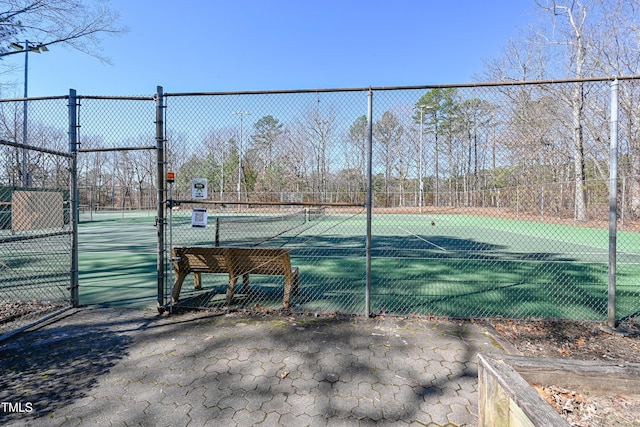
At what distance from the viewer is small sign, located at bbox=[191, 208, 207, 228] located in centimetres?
404

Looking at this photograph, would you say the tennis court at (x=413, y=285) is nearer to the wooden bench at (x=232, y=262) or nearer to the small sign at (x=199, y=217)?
the small sign at (x=199, y=217)

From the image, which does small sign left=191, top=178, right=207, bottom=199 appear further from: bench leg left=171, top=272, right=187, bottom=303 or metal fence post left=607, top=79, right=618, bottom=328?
metal fence post left=607, top=79, right=618, bottom=328

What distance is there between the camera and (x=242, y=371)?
2.84m

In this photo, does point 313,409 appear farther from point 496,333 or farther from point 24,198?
point 24,198

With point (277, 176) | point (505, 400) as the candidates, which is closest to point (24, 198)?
point (277, 176)

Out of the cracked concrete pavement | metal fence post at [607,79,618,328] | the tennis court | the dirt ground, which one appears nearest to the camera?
the dirt ground

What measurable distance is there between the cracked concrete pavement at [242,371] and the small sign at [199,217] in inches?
47.3

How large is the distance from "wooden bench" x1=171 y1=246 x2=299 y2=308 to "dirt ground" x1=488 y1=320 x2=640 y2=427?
2.74m

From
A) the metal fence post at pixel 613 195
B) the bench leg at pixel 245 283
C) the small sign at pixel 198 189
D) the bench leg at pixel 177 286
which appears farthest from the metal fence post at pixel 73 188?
the metal fence post at pixel 613 195

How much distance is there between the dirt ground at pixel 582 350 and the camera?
1927 mm

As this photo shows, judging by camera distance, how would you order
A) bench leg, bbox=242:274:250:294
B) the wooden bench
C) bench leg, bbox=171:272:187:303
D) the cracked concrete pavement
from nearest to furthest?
the cracked concrete pavement → the wooden bench → bench leg, bbox=171:272:187:303 → bench leg, bbox=242:274:250:294

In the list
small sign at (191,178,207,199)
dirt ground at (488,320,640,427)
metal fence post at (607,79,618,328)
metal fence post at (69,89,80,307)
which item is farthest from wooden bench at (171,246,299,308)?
metal fence post at (607,79,618,328)

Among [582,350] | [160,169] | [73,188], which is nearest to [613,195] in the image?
[582,350]

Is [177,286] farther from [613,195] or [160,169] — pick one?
[613,195]
